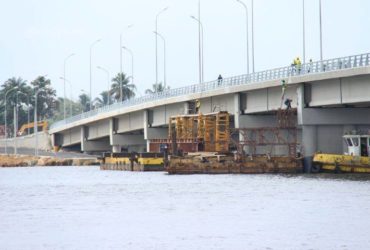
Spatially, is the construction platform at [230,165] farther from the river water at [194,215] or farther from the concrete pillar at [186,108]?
the concrete pillar at [186,108]

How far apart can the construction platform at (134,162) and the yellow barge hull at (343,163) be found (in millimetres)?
25485

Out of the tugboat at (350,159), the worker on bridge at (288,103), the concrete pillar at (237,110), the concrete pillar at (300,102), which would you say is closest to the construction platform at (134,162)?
the concrete pillar at (237,110)

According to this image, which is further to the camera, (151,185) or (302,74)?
(302,74)

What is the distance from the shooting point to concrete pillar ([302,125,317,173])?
91250mm

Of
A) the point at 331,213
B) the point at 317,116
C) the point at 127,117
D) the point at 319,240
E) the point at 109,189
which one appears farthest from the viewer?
the point at 127,117

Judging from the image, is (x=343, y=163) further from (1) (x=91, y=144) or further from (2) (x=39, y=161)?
(1) (x=91, y=144)

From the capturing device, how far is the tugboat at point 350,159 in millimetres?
86125

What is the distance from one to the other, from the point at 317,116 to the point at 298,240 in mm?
47603

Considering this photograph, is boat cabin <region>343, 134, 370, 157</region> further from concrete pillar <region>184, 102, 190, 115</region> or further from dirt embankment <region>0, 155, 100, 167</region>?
dirt embankment <region>0, 155, 100, 167</region>

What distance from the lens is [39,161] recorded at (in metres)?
158

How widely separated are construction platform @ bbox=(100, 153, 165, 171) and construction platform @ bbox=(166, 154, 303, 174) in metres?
14.8

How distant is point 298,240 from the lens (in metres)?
43.5

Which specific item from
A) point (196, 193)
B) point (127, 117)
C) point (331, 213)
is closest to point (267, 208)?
point (331, 213)

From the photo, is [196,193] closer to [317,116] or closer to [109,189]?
[109,189]
